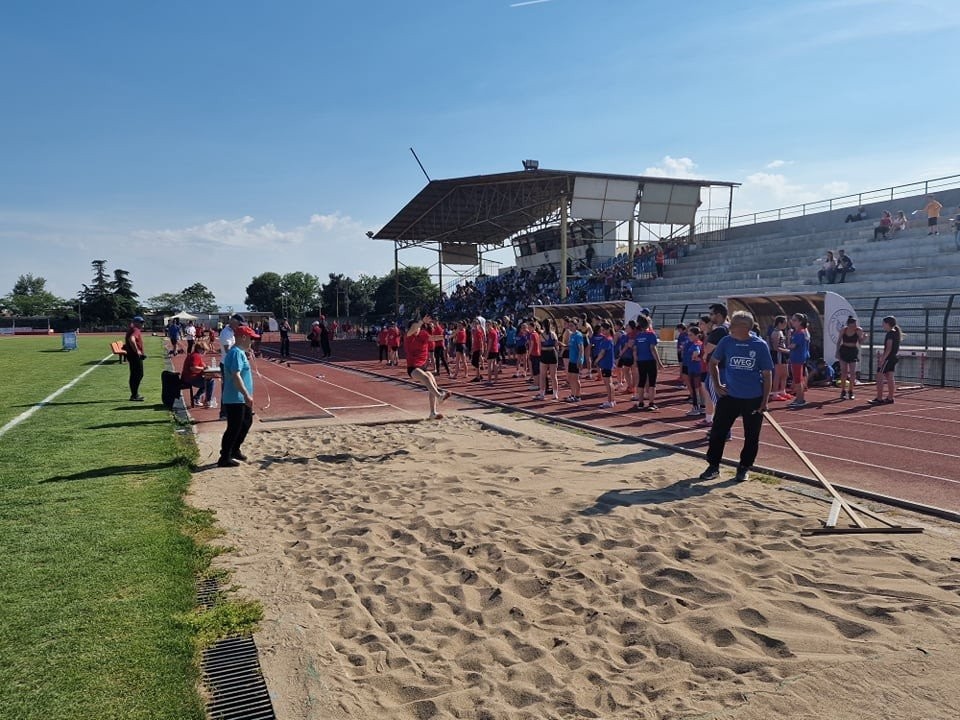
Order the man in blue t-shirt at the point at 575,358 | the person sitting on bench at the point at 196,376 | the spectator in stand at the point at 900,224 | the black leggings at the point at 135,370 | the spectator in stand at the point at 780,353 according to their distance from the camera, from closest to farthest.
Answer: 1. the person sitting on bench at the point at 196,376
2. the spectator in stand at the point at 780,353
3. the man in blue t-shirt at the point at 575,358
4. the black leggings at the point at 135,370
5. the spectator in stand at the point at 900,224

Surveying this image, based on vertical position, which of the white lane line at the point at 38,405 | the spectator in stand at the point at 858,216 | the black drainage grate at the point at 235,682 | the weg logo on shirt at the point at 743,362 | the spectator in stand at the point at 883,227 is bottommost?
the black drainage grate at the point at 235,682

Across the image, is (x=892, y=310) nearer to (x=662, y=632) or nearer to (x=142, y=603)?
(x=662, y=632)

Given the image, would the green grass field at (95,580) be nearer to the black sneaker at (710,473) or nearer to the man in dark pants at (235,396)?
the man in dark pants at (235,396)

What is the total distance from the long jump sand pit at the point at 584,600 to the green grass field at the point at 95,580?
44 cm

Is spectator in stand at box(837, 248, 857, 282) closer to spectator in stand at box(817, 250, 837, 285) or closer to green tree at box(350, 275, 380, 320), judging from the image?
spectator in stand at box(817, 250, 837, 285)

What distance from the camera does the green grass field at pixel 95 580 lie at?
3.00 metres

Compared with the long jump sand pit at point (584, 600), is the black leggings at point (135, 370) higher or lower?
higher

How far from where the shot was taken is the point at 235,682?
10.6 ft

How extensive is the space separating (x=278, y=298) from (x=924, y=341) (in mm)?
110730

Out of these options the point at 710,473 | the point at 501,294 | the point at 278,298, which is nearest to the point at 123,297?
the point at 278,298

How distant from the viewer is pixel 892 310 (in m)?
16.7

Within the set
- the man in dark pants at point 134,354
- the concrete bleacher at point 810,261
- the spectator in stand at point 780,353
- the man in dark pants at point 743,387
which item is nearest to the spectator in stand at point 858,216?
the concrete bleacher at point 810,261

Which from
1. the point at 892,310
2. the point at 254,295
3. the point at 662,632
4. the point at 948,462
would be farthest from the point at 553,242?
the point at 254,295

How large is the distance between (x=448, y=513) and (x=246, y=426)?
3.48 m
